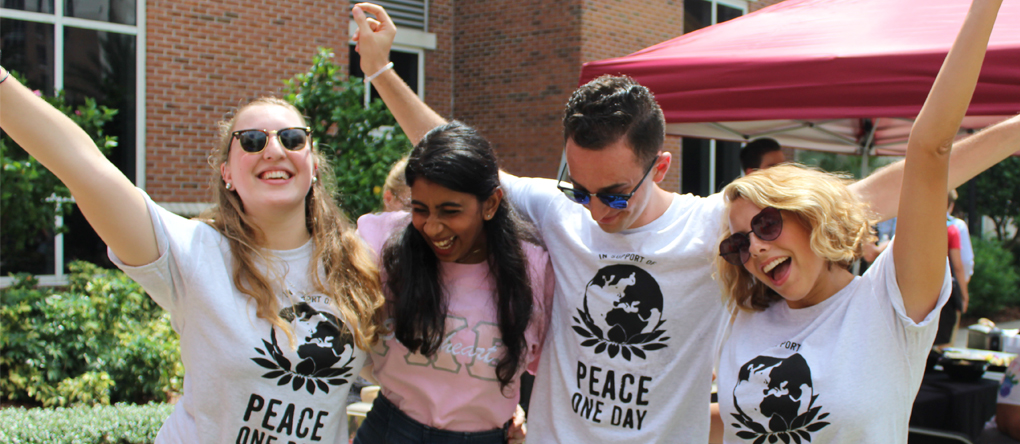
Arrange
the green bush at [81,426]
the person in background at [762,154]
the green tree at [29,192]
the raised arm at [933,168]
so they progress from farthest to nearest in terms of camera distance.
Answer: the green tree at [29,192] → the person in background at [762,154] → the green bush at [81,426] → the raised arm at [933,168]

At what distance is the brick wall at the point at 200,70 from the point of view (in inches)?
320

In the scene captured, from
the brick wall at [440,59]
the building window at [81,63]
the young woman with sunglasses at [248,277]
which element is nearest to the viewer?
the young woman with sunglasses at [248,277]

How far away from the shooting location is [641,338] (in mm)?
2127

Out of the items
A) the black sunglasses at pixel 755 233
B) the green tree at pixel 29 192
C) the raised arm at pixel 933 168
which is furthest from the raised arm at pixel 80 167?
the green tree at pixel 29 192

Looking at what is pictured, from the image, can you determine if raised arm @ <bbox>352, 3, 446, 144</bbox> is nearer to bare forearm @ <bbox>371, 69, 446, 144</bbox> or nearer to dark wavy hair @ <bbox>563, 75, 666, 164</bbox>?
bare forearm @ <bbox>371, 69, 446, 144</bbox>

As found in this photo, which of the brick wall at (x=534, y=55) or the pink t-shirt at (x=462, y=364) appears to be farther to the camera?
the brick wall at (x=534, y=55)

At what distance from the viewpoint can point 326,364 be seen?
202 cm

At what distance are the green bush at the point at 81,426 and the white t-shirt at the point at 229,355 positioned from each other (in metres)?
2.58

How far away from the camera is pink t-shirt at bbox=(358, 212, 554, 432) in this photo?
2.17m

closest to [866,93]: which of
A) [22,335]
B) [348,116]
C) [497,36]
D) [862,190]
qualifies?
[862,190]

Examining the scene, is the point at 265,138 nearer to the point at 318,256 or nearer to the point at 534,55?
the point at 318,256

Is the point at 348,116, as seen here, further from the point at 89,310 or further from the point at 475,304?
the point at 475,304

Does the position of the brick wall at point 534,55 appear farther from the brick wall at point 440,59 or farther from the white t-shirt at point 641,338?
the white t-shirt at point 641,338

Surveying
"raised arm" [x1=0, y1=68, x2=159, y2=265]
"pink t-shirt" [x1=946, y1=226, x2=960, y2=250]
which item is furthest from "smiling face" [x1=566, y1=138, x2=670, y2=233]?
"pink t-shirt" [x1=946, y1=226, x2=960, y2=250]
